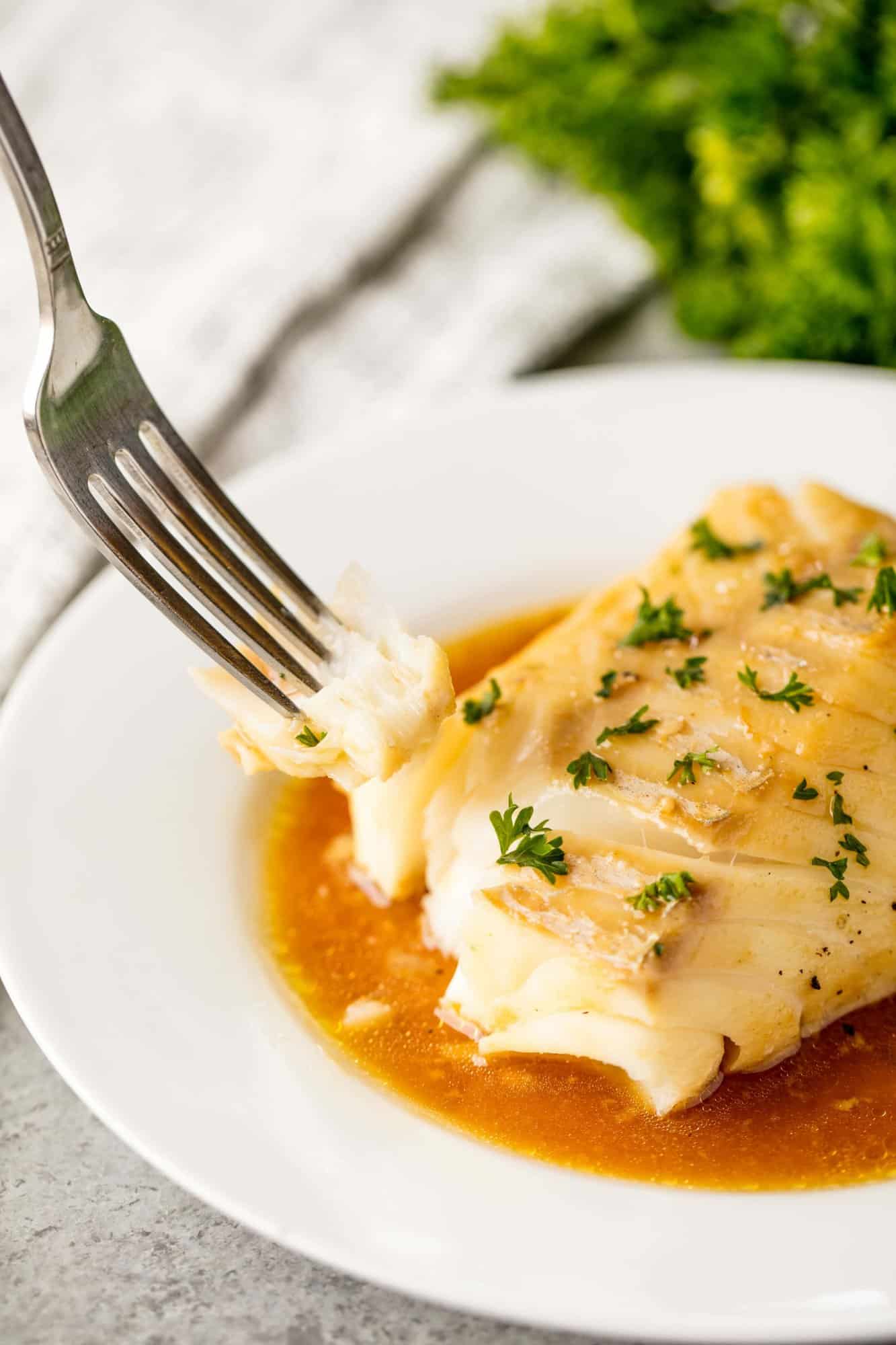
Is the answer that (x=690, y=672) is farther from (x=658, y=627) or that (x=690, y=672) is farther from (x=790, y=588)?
(x=790, y=588)

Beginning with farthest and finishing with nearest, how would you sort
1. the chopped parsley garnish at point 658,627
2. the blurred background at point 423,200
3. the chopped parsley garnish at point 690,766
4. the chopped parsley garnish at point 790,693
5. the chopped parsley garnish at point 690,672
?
the blurred background at point 423,200
the chopped parsley garnish at point 658,627
the chopped parsley garnish at point 690,672
the chopped parsley garnish at point 790,693
the chopped parsley garnish at point 690,766

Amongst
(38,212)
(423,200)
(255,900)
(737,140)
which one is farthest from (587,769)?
(423,200)

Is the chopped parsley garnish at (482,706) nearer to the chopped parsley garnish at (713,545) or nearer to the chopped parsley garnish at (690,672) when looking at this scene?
the chopped parsley garnish at (690,672)

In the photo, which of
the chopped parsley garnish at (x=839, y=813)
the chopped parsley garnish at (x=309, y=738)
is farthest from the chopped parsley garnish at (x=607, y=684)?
the chopped parsley garnish at (x=309, y=738)

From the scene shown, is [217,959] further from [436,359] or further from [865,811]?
[436,359]

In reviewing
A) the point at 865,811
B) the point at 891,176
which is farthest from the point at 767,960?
the point at 891,176

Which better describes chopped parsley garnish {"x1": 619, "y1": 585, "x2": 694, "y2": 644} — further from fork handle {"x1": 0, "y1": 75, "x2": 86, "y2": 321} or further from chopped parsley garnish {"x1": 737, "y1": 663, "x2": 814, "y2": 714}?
fork handle {"x1": 0, "y1": 75, "x2": 86, "y2": 321}

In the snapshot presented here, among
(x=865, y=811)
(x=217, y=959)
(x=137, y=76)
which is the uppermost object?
(x=137, y=76)
